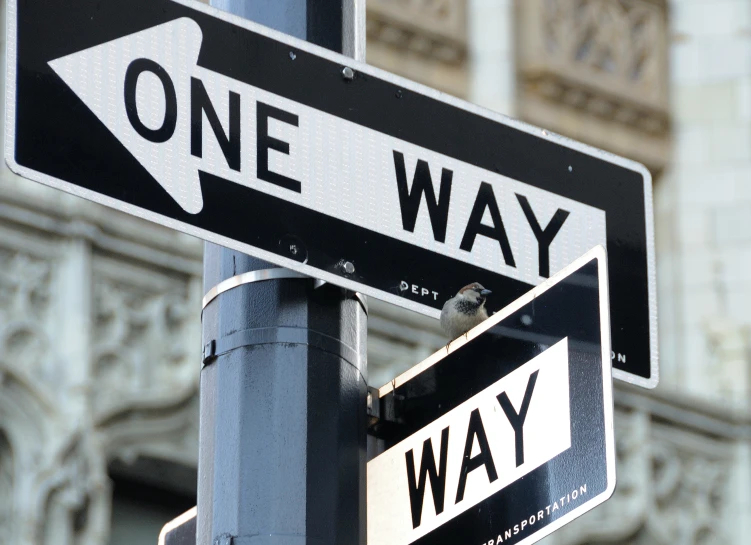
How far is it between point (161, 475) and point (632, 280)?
8.09m

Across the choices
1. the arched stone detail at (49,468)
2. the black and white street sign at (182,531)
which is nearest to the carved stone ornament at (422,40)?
the arched stone detail at (49,468)

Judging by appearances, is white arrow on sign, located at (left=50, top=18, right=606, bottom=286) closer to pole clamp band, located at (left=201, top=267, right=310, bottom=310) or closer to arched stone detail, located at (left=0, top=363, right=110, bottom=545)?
pole clamp band, located at (left=201, top=267, right=310, bottom=310)

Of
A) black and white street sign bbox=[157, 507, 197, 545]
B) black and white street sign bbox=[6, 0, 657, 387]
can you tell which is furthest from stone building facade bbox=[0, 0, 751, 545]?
black and white street sign bbox=[6, 0, 657, 387]

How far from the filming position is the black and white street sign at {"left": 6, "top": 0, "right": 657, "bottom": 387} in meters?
2.65

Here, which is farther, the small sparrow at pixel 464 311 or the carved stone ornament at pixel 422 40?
the carved stone ornament at pixel 422 40

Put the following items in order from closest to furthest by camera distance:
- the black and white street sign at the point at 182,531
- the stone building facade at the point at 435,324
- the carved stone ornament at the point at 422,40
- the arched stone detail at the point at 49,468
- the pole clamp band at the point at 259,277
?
the pole clamp band at the point at 259,277 < the black and white street sign at the point at 182,531 < the arched stone detail at the point at 49,468 < the stone building facade at the point at 435,324 < the carved stone ornament at the point at 422,40

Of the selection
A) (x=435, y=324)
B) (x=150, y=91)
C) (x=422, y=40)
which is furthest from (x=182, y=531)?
(x=422, y=40)

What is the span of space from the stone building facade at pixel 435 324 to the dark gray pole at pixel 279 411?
7421 millimetres

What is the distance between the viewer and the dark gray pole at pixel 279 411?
8.64 ft

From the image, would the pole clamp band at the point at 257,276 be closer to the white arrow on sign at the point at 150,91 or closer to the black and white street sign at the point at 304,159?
the black and white street sign at the point at 304,159

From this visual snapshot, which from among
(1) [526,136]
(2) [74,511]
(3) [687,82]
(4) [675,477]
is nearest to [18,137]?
(1) [526,136]

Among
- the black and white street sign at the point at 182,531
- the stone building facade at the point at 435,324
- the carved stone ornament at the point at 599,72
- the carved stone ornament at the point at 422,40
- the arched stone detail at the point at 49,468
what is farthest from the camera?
the carved stone ornament at the point at 599,72

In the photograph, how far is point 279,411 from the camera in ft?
8.80

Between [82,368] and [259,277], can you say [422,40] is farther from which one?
[259,277]
